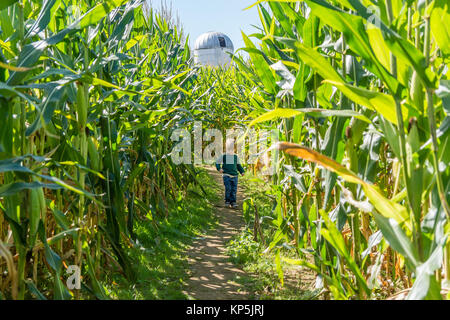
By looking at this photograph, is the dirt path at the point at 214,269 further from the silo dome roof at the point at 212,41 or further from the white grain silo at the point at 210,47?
the silo dome roof at the point at 212,41

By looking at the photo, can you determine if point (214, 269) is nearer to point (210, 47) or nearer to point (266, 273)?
point (266, 273)

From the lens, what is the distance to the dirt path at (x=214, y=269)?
297 cm

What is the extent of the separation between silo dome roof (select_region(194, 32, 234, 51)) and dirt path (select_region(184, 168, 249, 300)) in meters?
Result: 30.4

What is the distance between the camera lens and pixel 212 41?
34125 mm

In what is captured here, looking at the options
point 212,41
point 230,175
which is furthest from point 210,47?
point 230,175

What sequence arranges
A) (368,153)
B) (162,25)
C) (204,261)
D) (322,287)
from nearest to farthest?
1. (368,153)
2. (322,287)
3. (204,261)
4. (162,25)

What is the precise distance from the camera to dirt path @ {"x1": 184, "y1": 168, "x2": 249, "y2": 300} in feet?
9.73

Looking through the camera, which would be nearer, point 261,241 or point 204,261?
point 204,261

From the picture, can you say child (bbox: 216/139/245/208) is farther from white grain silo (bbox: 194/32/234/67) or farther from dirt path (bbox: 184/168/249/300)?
white grain silo (bbox: 194/32/234/67)

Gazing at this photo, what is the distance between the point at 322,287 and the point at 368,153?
809 millimetres

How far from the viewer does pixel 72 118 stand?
204 centimetres

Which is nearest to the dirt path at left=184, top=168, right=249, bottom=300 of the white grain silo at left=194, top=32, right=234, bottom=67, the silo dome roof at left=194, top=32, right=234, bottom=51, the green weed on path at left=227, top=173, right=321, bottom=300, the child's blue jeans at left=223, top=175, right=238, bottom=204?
the green weed on path at left=227, top=173, right=321, bottom=300
